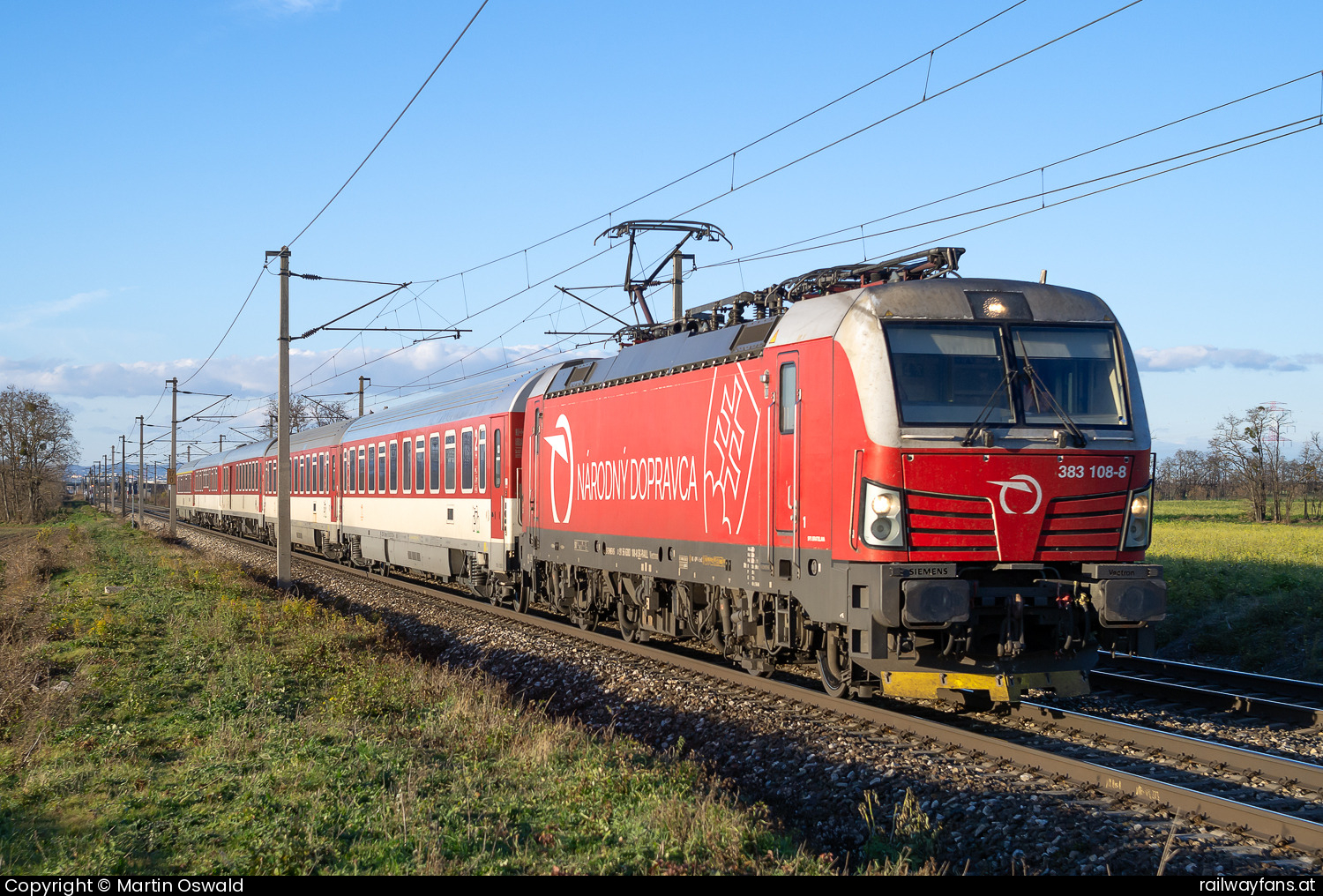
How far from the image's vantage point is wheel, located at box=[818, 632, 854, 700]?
9695mm

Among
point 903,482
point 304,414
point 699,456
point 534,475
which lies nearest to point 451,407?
point 534,475

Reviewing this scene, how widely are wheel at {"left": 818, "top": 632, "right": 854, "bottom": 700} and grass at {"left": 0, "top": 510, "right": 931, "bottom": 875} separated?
2173mm

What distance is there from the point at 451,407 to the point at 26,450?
200 feet

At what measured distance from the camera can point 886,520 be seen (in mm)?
8320

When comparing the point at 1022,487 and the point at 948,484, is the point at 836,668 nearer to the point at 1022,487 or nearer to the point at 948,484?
the point at 948,484

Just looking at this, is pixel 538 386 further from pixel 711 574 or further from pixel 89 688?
pixel 89 688

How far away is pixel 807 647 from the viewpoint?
32.9ft

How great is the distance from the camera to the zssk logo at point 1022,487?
27.6 ft

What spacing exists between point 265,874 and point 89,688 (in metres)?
6.56

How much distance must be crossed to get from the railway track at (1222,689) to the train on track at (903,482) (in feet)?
6.06

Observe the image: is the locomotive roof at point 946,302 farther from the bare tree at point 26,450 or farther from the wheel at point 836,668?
the bare tree at point 26,450

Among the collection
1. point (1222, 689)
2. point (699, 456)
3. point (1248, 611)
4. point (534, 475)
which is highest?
point (699, 456)
